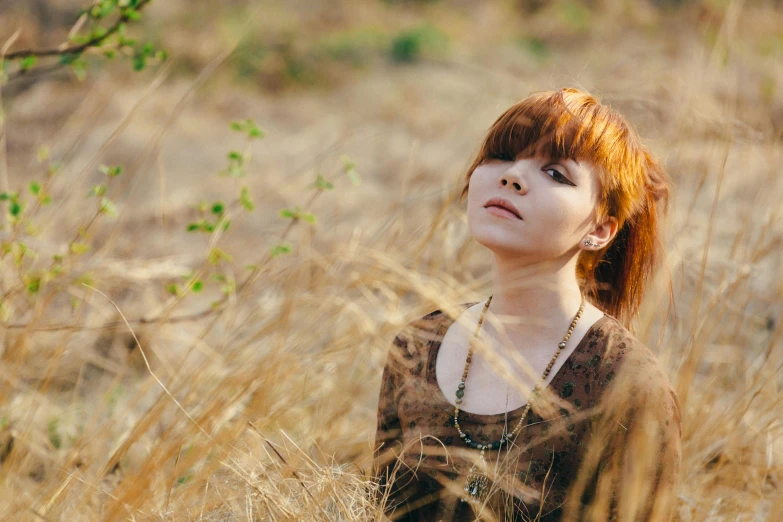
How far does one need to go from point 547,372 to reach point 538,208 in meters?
0.25

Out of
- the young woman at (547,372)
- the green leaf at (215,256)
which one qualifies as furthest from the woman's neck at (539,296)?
the green leaf at (215,256)

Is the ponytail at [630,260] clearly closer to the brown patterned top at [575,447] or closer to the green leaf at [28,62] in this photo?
the brown patterned top at [575,447]

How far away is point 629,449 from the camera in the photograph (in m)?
1.22

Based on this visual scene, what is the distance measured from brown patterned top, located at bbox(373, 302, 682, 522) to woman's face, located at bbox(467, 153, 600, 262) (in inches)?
6.5

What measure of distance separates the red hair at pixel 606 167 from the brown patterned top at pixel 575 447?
13 cm

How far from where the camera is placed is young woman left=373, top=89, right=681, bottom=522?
1.22 meters

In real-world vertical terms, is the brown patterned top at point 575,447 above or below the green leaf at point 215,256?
above

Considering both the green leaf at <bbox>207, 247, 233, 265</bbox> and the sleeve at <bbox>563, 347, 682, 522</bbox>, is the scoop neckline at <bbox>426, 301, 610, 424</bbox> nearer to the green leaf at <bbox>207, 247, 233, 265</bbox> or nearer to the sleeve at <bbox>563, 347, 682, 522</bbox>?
the sleeve at <bbox>563, 347, 682, 522</bbox>

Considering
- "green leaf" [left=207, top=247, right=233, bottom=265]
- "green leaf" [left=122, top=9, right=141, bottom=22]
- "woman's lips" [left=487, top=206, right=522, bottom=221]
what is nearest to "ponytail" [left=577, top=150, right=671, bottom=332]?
"woman's lips" [left=487, top=206, right=522, bottom=221]

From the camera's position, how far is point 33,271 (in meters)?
1.89

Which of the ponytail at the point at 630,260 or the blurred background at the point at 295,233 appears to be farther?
the blurred background at the point at 295,233

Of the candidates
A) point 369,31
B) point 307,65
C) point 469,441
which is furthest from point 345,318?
point 369,31

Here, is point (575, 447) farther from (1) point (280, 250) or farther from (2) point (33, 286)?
(2) point (33, 286)

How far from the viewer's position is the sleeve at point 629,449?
1206 millimetres
